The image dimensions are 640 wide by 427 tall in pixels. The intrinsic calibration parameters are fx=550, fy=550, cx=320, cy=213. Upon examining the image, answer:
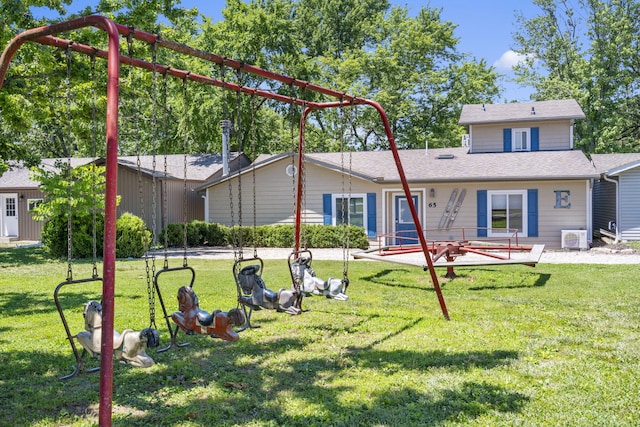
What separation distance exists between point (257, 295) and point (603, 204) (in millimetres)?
19836

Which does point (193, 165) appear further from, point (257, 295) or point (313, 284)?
point (257, 295)

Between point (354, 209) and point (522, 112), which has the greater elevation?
point (522, 112)

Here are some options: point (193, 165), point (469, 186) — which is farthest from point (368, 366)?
point (193, 165)

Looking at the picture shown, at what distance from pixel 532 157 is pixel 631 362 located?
15336 millimetres

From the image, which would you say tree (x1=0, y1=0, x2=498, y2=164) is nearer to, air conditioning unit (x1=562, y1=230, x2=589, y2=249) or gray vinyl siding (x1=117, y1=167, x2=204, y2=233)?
gray vinyl siding (x1=117, y1=167, x2=204, y2=233)

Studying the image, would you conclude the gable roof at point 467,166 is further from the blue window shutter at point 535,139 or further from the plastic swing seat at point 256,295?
the plastic swing seat at point 256,295

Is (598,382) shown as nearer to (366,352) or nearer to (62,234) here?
(366,352)

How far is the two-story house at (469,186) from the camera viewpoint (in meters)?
17.3

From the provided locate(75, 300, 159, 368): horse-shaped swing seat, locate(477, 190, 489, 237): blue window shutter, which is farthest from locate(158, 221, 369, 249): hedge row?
locate(75, 300, 159, 368): horse-shaped swing seat

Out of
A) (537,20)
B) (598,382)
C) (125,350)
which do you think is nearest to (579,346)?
(598,382)

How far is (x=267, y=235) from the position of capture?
18.8 meters

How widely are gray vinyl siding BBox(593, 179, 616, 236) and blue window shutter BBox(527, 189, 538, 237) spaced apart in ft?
14.1

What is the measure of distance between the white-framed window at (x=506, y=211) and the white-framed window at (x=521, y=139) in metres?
3.94

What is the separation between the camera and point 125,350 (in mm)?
3514
